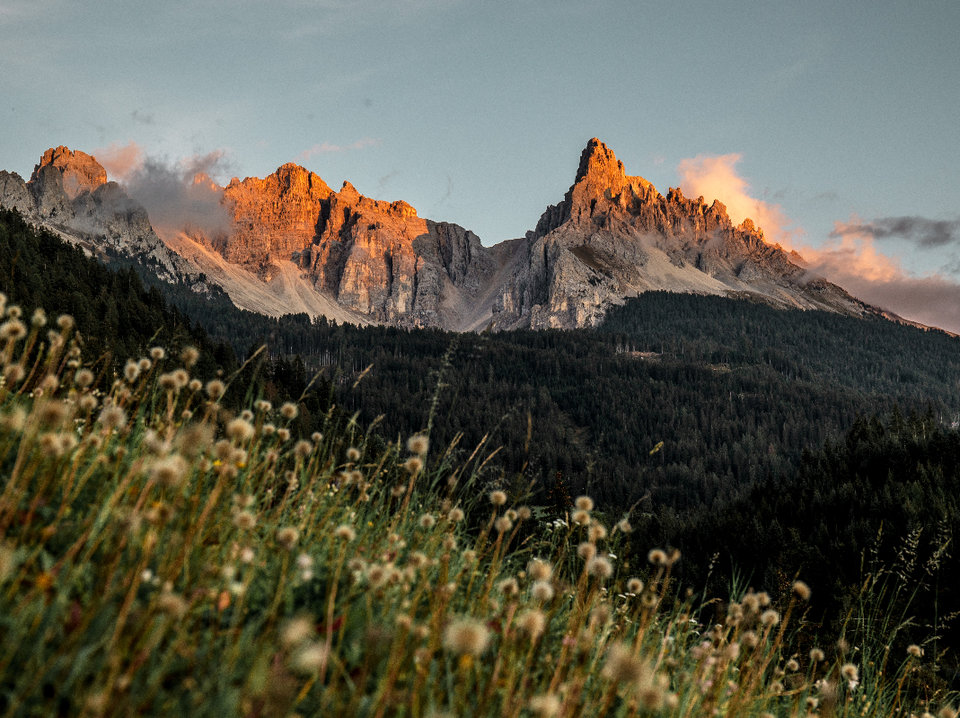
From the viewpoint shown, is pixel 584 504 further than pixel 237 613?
Yes

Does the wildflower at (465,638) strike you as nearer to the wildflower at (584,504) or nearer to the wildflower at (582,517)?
the wildflower at (582,517)

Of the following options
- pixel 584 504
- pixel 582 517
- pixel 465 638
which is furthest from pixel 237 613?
pixel 584 504

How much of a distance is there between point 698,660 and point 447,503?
203cm

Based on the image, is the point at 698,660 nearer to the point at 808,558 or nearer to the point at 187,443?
the point at 187,443

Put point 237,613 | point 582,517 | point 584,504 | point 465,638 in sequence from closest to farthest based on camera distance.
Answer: point 465,638
point 237,613
point 582,517
point 584,504

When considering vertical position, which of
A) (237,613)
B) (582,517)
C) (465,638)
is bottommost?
(237,613)

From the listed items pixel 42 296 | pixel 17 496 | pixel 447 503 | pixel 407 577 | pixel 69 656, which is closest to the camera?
pixel 69 656

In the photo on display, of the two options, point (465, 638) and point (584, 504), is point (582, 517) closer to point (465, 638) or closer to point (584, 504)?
point (584, 504)

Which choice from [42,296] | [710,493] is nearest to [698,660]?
[42,296]

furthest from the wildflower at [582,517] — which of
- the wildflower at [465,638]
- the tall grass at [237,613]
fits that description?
the wildflower at [465,638]

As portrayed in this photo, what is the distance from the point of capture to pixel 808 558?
26.7 meters

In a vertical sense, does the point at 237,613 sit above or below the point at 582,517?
below

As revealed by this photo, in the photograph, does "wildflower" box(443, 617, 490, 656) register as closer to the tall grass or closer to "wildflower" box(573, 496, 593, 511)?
the tall grass

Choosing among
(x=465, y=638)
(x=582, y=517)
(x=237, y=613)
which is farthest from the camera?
(x=582, y=517)
